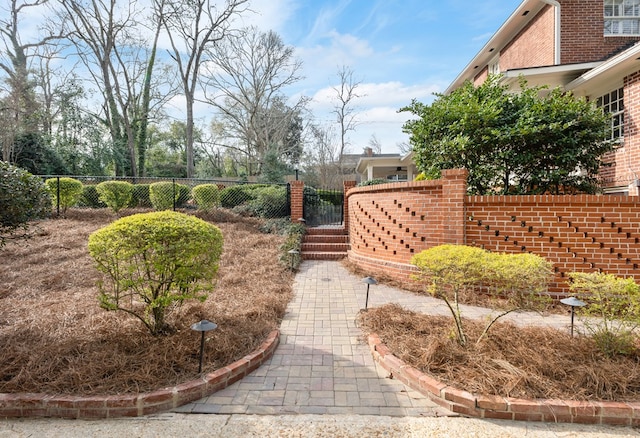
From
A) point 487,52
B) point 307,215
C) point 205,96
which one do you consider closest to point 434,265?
point 307,215

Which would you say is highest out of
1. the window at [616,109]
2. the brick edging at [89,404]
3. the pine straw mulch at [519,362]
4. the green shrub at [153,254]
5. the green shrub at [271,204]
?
the window at [616,109]

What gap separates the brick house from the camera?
275 inches

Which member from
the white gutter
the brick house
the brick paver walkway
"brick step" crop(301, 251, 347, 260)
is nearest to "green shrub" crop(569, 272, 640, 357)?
the brick paver walkway

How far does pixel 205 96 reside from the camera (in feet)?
78.1

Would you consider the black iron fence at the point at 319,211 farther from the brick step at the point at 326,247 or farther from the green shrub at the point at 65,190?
the green shrub at the point at 65,190

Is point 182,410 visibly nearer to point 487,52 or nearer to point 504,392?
point 504,392

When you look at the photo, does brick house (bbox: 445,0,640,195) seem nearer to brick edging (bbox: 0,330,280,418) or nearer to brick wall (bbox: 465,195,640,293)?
brick wall (bbox: 465,195,640,293)

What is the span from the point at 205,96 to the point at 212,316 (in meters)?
23.9

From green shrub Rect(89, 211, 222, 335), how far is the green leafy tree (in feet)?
15.2

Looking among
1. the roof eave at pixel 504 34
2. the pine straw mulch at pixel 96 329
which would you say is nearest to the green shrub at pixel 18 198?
the pine straw mulch at pixel 96 329

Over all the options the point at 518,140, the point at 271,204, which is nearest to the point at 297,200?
the point at 271,204

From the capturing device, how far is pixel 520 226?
4.98 metres

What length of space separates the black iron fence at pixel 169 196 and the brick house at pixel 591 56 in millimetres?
7673

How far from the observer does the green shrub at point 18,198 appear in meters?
3.28
